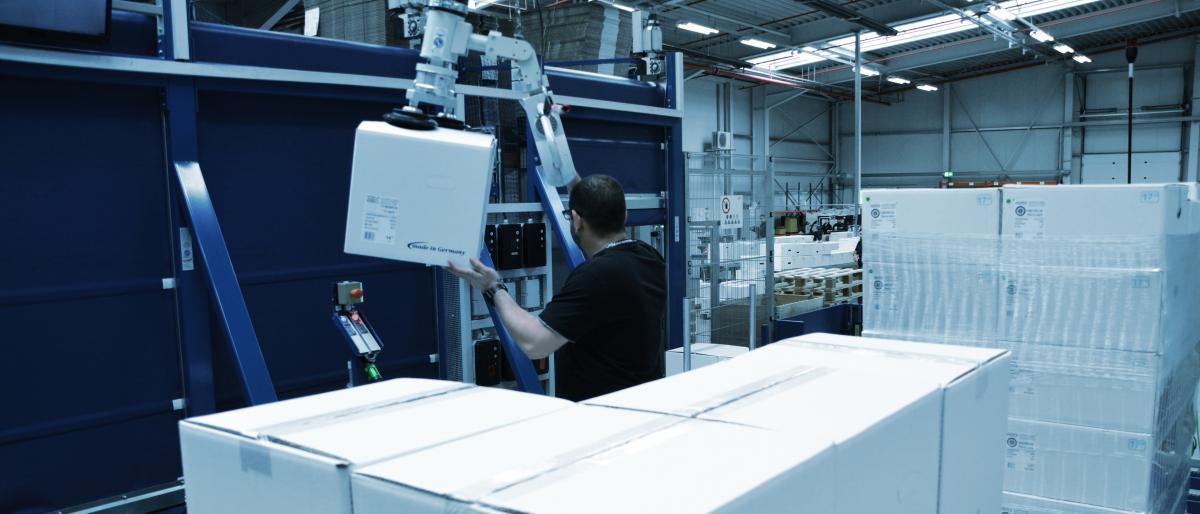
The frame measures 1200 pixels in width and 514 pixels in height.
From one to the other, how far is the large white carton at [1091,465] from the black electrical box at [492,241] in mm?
2406

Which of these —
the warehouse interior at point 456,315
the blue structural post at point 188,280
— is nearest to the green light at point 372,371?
the warehouse interior at point 456,315

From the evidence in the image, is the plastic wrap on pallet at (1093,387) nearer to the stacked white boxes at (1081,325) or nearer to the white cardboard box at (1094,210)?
→ the stacked white boxes at (1081,325)

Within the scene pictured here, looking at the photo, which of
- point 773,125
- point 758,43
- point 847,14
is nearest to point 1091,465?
point 847,14

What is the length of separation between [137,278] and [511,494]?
272 centimetres

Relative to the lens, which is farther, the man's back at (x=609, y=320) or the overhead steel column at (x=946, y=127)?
the overhead steel column at (x=946, y=127)

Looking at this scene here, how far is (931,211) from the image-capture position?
337 centimetres

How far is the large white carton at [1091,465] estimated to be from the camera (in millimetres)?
2945

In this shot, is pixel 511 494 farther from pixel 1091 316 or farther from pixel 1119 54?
pixel 1119 54

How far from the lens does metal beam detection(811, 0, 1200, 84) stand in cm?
1353

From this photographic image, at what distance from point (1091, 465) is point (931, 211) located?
1152 millimetres

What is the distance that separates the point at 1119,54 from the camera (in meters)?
18.5

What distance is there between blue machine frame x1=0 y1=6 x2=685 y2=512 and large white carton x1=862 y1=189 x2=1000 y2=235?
2222mm

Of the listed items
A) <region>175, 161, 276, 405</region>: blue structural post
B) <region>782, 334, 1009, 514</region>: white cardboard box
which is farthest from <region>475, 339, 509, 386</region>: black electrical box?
<region>782, 334, 1009, 514</region>: white cardboard box

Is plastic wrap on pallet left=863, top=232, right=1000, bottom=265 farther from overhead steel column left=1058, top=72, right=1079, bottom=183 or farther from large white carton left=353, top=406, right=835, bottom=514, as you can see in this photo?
overhead steel column left=1058, top=72, right=1079, bottom=183
